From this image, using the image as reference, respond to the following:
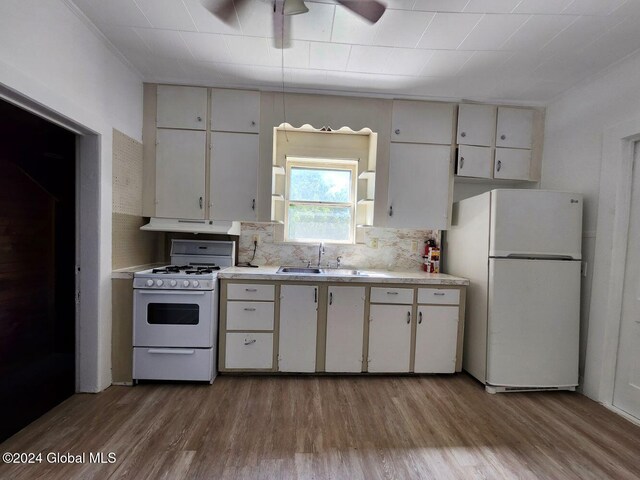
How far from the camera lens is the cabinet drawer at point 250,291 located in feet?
8.30

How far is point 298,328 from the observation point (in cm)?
258

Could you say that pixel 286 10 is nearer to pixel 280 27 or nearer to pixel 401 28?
pixel 280 27

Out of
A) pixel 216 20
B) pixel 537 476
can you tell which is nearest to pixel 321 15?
pixel 216 20

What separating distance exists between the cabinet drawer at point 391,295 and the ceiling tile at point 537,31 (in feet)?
6.69

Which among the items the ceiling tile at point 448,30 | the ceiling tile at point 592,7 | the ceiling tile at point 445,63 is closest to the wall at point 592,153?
the ceiling tile at point 592,7

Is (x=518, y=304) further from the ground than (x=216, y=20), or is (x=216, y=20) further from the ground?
(x=216, y=20)

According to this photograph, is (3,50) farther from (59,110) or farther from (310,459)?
(310,459)

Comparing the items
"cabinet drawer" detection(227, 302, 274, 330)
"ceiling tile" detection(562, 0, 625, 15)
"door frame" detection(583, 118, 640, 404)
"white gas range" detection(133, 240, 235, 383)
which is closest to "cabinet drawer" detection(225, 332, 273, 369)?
"cabinet drawer" detection(227, 302, 274, 330)

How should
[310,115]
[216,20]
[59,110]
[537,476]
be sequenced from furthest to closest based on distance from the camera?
[310,115] → [216,20] → [59,110] → [537,476]

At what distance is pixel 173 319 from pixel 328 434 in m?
1.51

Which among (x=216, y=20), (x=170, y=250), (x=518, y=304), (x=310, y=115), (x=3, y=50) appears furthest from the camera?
(x=170, y=250)

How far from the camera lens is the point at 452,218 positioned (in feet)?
10.1

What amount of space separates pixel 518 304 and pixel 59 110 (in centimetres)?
364

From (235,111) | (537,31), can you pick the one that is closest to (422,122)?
(537,31)
